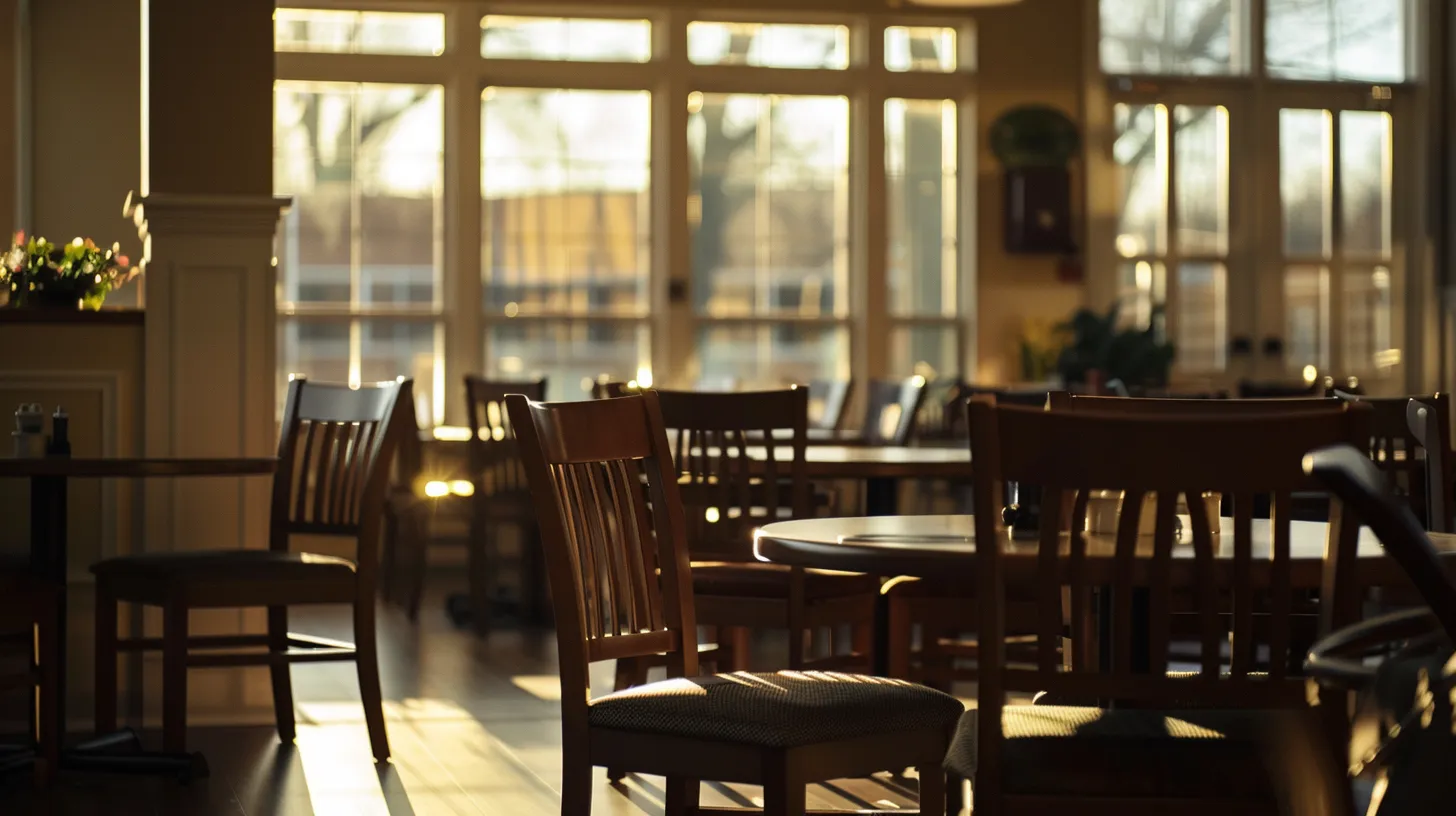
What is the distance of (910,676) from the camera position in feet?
12.5

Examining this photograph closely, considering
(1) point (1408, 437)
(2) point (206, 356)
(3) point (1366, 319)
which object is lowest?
(1) point (1408, 437)

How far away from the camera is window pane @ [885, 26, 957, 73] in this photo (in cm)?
891

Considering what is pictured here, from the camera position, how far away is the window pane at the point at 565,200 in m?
8.53

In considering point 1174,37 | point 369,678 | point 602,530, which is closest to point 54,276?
point 369,678

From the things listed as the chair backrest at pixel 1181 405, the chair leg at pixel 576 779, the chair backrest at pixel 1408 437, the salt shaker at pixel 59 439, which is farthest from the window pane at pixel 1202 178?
the chair leg at pixel 576 779

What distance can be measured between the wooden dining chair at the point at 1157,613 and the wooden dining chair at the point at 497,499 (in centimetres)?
463

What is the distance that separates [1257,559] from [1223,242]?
7.78 m

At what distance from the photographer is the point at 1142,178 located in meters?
9.19

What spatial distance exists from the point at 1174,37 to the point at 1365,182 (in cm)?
141

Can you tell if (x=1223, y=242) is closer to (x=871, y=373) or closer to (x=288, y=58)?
(x=871, y=373)

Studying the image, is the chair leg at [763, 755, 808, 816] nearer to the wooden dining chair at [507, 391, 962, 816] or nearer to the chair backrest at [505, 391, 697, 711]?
the wooden dining chair at [507, 391, 962, 816]

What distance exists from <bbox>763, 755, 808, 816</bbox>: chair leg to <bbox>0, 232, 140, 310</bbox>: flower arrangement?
3.20 meters

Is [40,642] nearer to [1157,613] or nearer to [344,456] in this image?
[344,456]

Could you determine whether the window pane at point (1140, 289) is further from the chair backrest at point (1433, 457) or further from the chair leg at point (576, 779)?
the chair leg at point (576, 779)
